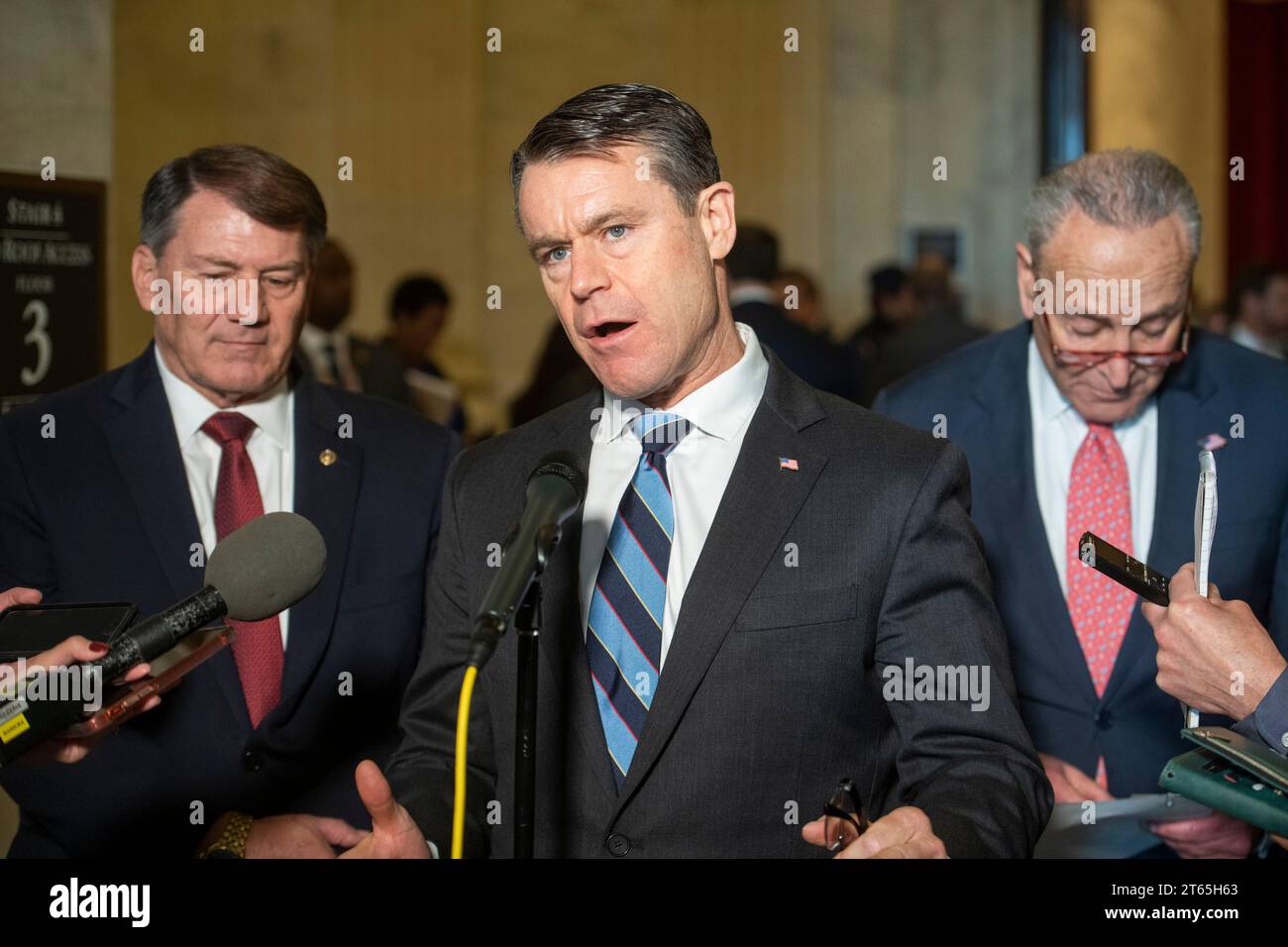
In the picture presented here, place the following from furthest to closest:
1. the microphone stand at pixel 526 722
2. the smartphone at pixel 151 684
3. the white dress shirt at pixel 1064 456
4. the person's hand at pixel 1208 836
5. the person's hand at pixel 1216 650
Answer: the white dress shirt at pixel 1064 456 < the person's hand at pixel 1208 836 < the person's hand at pixel 1216 650 < the smartphone at pixel 151 684 < the microphone stand at pixel 526 722

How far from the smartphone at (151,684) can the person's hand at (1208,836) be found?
1.57 m

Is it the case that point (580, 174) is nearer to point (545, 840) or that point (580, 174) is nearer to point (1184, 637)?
point (545, 840)

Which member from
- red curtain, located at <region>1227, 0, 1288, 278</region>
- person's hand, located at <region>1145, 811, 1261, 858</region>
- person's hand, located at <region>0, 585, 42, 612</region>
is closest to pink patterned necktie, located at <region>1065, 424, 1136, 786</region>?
person's hand, located at <region>1145, 811, 1261, 858</region>

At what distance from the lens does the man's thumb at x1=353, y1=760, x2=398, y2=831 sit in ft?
5.65

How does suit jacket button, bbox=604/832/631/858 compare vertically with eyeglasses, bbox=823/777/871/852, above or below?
below

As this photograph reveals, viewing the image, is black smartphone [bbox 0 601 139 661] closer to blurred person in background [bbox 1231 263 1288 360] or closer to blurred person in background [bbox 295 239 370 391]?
blurred person in background [bbox 295 239 370 391]

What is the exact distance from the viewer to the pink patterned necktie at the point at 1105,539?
8.86 ft

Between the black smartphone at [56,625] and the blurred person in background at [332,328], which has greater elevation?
the blurred person in background at [332,328]

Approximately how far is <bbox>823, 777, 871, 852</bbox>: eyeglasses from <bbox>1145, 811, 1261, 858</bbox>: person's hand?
2.66 ft

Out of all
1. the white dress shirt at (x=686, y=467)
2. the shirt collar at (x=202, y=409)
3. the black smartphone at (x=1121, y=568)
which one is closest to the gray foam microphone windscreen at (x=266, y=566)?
the white dress shirt at (x=686, y=467)

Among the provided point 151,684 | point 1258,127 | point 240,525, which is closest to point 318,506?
point 240,525

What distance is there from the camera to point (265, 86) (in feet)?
26.3

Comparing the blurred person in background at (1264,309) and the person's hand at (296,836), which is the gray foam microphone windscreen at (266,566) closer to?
the person's hand at (296,836)

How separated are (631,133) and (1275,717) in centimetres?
124
